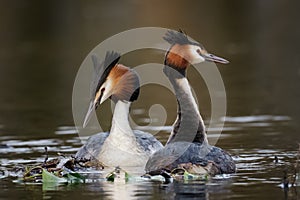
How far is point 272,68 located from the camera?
2128cm

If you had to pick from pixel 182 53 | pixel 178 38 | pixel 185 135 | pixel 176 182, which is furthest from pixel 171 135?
pixel 176 182

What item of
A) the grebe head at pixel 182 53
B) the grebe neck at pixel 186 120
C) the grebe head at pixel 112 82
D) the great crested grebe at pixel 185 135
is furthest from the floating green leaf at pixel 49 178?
the grebe head at pixel 182 53

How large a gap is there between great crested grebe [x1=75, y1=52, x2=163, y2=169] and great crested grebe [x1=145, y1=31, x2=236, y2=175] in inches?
20.2

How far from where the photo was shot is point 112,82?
11711 millimetres

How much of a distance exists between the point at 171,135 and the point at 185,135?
0.18 metres

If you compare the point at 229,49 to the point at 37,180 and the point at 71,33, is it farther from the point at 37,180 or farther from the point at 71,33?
the point at 37,180

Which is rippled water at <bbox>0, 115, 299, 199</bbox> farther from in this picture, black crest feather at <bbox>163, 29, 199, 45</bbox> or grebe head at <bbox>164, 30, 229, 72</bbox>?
black crest feather at <bbox>163, 29, 199, 45</bbox>

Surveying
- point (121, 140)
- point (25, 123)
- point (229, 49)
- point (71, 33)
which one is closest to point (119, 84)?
point (121, 140)

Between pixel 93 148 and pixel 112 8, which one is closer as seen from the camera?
pixel 93 148

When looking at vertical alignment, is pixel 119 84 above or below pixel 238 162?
above

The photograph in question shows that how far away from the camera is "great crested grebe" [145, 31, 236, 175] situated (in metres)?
10.6

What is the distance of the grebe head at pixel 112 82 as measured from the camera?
1158 cm

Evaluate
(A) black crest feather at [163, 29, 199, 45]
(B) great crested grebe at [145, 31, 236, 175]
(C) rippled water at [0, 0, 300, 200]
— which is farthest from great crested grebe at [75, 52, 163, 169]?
(C) rippled water at [0, 0, 300, 200]

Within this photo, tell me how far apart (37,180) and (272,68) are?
11.5m
